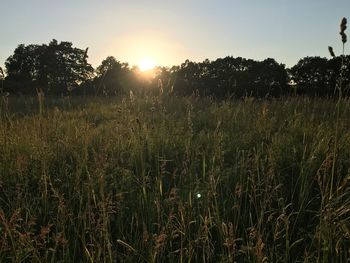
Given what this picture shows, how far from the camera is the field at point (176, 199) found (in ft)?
6.91

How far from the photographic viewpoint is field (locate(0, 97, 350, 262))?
2.11 m

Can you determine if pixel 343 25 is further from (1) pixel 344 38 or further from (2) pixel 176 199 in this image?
(2) pixel 176 199

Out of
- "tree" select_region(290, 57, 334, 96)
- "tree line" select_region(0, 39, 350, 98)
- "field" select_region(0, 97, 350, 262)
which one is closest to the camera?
"field" select_region(0, 97, 350, 262)

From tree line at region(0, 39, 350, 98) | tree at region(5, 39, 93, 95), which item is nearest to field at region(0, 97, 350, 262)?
tree line at region(0, 39, 350, 98)

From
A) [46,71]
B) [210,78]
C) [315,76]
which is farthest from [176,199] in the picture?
[46,71]

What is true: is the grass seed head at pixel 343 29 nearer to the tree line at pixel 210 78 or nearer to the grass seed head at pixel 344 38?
the grass seed head at pixel 344 38

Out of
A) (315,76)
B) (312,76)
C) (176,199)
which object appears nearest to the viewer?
(176,199)

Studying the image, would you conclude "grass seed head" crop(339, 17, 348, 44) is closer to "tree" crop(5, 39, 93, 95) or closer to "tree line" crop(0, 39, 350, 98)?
"tree line" crop(0, 39, 350, 98)

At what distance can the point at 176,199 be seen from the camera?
2.55 metres

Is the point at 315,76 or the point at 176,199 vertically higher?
the point at 315,76

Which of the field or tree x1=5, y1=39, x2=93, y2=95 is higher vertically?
tree x1=5, y1=39, x2=93, y2=95

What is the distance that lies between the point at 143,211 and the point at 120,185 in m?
0.44

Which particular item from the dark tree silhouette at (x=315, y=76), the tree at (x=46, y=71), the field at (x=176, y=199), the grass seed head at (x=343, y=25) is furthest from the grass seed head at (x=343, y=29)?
the tree at (x=46, y=71)

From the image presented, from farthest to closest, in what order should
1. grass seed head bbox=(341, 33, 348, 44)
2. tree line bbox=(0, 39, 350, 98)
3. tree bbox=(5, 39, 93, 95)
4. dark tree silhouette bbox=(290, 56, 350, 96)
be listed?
tree bbox=(5, 39, 93, 95) < tree line bbox=(0, 39, 350, 98) < dark tree silhouette bbox=(290, 56, 350, 96) < grass seed head bbox=(341, 33, 348, 44)
